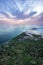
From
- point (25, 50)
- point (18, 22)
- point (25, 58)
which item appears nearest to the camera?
point (25, 58)

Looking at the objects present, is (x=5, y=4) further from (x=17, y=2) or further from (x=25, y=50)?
(x=25, y=50)

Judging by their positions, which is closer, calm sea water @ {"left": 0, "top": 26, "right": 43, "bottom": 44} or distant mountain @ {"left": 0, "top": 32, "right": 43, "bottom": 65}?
distant mountain @ {"left": 0, "top": 32, "right": 43, "bottom": 65}

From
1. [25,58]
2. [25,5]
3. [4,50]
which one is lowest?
[25,58]

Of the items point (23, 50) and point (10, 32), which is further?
point (10, 32)

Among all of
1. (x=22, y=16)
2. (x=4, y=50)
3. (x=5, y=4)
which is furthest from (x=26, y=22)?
(x=4, y=50)

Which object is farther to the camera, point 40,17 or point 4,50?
point 40,17

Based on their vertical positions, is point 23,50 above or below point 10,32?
below

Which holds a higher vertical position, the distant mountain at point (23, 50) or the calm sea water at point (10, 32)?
the calm sea water at point (10, 32)

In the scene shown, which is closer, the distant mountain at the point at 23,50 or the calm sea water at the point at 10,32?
the distant mountain at the point at 23,50
